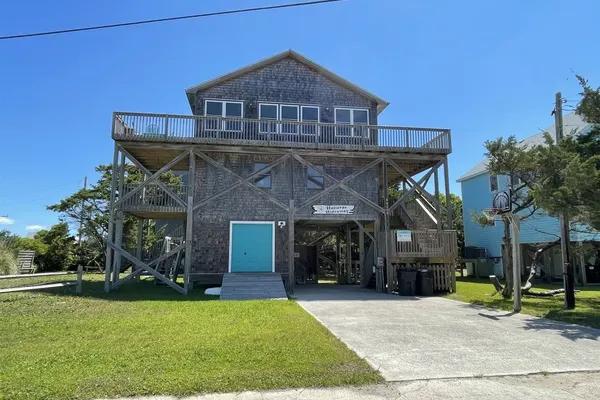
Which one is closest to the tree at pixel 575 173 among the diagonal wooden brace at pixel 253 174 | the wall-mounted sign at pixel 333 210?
the wall-mounted sign at pixel 333 210

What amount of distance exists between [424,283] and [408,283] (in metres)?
0.60

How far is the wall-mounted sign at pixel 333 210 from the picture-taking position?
16.8m

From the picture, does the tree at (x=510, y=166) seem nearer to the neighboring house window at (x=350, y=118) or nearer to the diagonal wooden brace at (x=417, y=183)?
the diagonal wooden brace at (x=417, y=183)

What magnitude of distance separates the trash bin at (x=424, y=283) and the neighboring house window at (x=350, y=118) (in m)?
6.90

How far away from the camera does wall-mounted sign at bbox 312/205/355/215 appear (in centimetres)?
1677

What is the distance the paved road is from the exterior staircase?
28.3 feet

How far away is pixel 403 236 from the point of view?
1556 centimetres

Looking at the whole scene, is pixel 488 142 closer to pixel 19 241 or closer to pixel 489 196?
pixel 489 196

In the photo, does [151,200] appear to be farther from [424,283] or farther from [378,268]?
[424,283]

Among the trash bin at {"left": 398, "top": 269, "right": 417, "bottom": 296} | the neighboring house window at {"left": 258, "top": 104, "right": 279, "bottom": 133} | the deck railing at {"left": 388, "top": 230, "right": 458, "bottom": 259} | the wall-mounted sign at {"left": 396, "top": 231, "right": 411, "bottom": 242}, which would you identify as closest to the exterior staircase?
the trash bin at {"left": 398, "top": 269, "right": 417, "bottom": 296}

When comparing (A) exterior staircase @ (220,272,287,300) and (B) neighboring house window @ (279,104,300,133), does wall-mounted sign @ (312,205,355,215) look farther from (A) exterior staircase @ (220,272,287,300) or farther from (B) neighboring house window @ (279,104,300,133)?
(B) neighboring house window @ (279,104,300,133)

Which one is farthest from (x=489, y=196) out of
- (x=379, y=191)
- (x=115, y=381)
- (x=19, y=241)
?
(x=19, y=241)

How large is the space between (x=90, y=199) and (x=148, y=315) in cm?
1728

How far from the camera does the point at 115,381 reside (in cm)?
446
